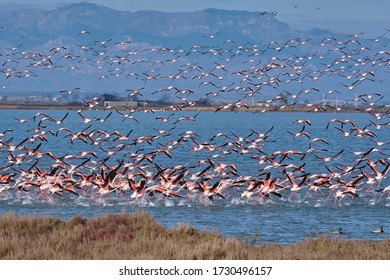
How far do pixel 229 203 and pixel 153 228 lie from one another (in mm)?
15194

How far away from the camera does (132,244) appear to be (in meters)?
20.8

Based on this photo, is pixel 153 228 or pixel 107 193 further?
pixel 107 193

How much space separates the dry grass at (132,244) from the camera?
1964 cm

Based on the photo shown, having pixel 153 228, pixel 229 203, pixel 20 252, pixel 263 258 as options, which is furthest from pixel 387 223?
pixel 20 252

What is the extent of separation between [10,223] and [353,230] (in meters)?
13.2

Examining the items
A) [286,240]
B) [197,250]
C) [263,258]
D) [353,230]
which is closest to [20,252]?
[197,250]

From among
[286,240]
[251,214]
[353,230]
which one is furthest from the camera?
[251,214]

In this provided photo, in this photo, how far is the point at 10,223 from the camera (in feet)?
80.0

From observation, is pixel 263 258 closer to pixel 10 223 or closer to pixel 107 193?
pixel 10 223

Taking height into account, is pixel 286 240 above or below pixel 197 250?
below

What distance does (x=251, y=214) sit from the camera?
116ft

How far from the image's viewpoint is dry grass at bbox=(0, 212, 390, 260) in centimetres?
1964
